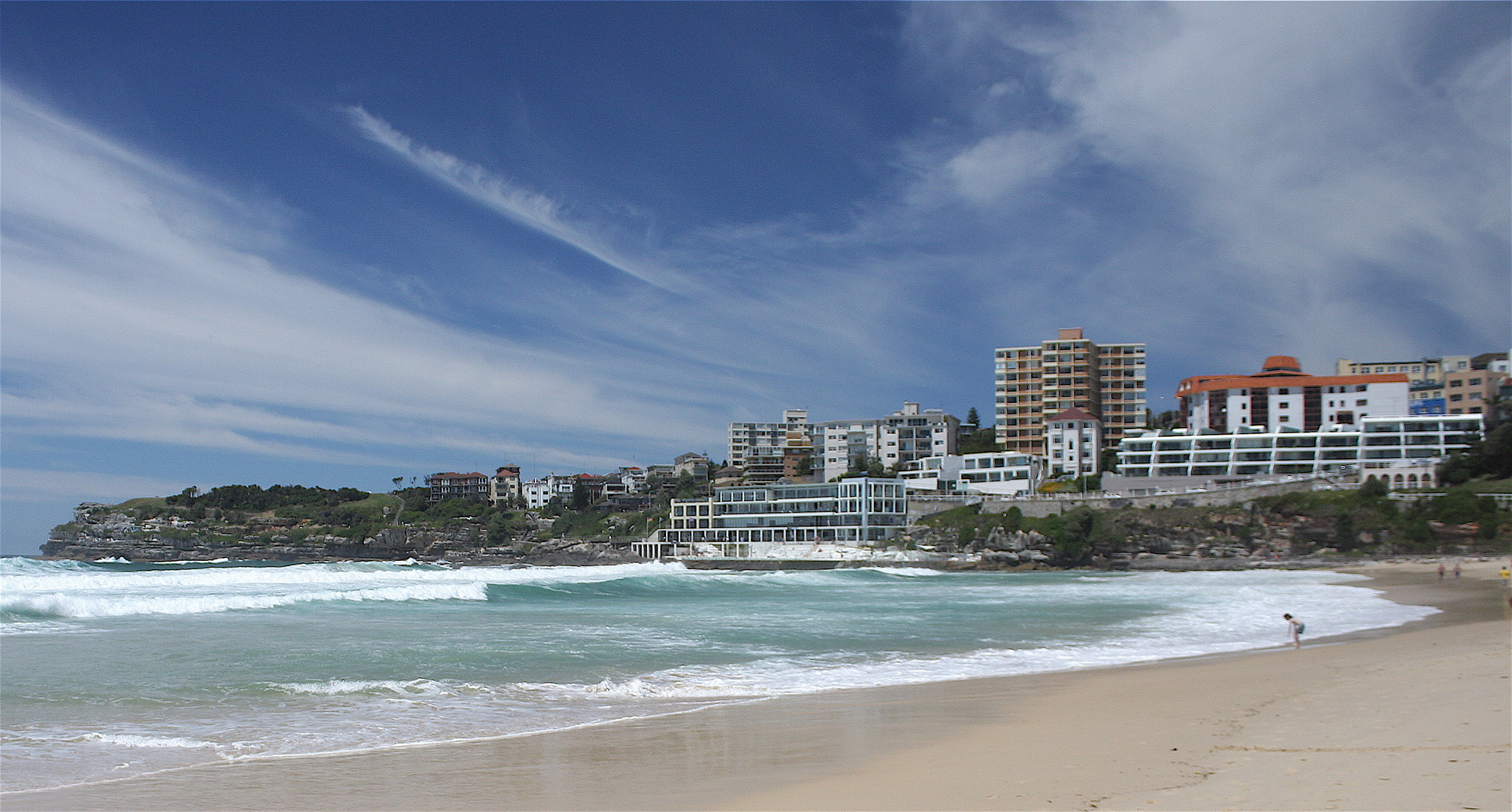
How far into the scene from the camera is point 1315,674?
12.3 m

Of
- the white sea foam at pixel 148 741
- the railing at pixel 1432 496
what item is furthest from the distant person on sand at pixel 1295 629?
the railing at pixel 1432 496

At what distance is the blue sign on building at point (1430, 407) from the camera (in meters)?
74.7

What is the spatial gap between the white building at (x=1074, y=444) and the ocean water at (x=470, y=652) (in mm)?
49293

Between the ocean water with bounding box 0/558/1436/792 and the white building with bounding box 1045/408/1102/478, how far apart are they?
49293 millimetres

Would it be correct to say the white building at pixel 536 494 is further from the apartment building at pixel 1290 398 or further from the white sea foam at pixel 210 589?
the apartment building at pixel 1290 398

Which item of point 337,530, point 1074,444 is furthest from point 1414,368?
point 337,530

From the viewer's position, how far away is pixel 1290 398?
80312 mm

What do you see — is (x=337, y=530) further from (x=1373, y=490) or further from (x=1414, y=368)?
(x=1414, y=368)

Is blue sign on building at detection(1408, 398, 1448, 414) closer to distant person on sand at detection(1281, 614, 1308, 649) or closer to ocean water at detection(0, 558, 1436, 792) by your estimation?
ocean water at detection(0, 558, 1436, 792)

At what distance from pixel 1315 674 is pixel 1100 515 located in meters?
54.0

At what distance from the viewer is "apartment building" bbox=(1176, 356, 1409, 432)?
252 feet

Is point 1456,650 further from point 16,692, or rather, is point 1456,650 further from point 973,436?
point 973,436

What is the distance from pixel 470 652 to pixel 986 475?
242ft

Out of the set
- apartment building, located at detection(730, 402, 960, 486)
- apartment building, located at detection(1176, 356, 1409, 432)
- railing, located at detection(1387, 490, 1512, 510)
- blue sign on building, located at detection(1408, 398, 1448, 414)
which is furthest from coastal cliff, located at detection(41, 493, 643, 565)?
blue sign on building, located at detection(1408, 398, 1448, 414)
